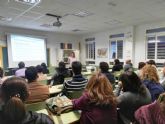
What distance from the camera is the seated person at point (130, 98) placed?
5.73ft

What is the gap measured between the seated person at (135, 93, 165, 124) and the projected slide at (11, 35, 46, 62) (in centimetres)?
696

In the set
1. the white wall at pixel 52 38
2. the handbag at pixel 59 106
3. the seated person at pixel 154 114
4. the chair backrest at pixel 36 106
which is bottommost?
the chair backrest at pixel 36 106

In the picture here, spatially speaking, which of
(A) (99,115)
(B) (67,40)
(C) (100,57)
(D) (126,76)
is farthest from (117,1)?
(B) (67,40)

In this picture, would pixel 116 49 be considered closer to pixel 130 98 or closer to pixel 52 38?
pixel 52 38

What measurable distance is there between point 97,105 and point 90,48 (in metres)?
8.12

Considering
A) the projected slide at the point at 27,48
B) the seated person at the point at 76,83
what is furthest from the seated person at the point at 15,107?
the projected slide at the point at 27,48

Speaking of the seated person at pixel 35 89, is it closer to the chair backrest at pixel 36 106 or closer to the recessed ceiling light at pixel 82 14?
the chair backrest at pixel 36 106

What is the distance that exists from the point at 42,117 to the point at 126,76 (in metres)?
1.18

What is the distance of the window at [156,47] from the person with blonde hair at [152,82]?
424 centimetres

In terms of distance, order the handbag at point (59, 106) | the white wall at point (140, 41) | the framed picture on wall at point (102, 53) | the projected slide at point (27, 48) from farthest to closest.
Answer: the framed picture on wall at point (102, 53) → the projected slide at point (27, 48) → the white wall at point (140, 41) → the handbag at point (59, 106)

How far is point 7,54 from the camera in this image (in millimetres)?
6875

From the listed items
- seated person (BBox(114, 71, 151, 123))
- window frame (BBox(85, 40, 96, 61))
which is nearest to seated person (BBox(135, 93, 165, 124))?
seated person (BBox(114, 71, 151, 123))

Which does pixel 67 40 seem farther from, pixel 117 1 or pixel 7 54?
pixel 117 1

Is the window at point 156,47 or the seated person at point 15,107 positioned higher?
the window at point 156,47
